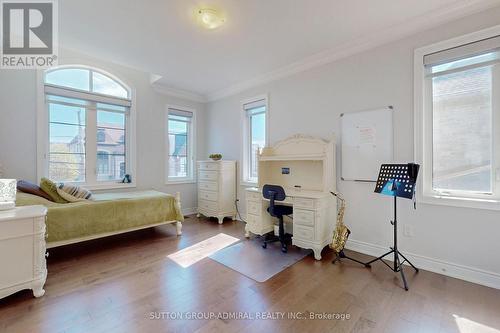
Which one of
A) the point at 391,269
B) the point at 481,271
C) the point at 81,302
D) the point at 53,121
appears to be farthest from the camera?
the point at 53,121

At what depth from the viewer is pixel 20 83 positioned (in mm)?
2939

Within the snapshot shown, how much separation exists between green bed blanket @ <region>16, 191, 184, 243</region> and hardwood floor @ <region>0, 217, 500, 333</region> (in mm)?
377

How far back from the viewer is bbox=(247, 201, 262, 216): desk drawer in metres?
3.40

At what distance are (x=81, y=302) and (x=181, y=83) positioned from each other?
3.76m

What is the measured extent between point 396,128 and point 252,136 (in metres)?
2.49

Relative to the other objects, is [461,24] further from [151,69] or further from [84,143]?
[84,143]

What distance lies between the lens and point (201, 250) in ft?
9.89

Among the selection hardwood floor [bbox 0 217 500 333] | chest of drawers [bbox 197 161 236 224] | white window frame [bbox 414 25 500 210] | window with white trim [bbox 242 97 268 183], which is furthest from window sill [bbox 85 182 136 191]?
white window frame [bbox 414 25 500 210]

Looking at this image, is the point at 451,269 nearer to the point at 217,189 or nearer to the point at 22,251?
the point at 217,189

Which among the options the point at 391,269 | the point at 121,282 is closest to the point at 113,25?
the point at 121,282

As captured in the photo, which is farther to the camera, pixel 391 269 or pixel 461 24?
pixel 391 269

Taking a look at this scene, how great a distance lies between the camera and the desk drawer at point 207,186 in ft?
14.3

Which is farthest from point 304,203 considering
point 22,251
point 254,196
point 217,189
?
point 22,251

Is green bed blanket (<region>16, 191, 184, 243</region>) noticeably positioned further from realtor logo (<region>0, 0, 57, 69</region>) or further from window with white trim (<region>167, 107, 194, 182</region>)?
realtor logo (<region>0, 0, 57, 69</region>)
